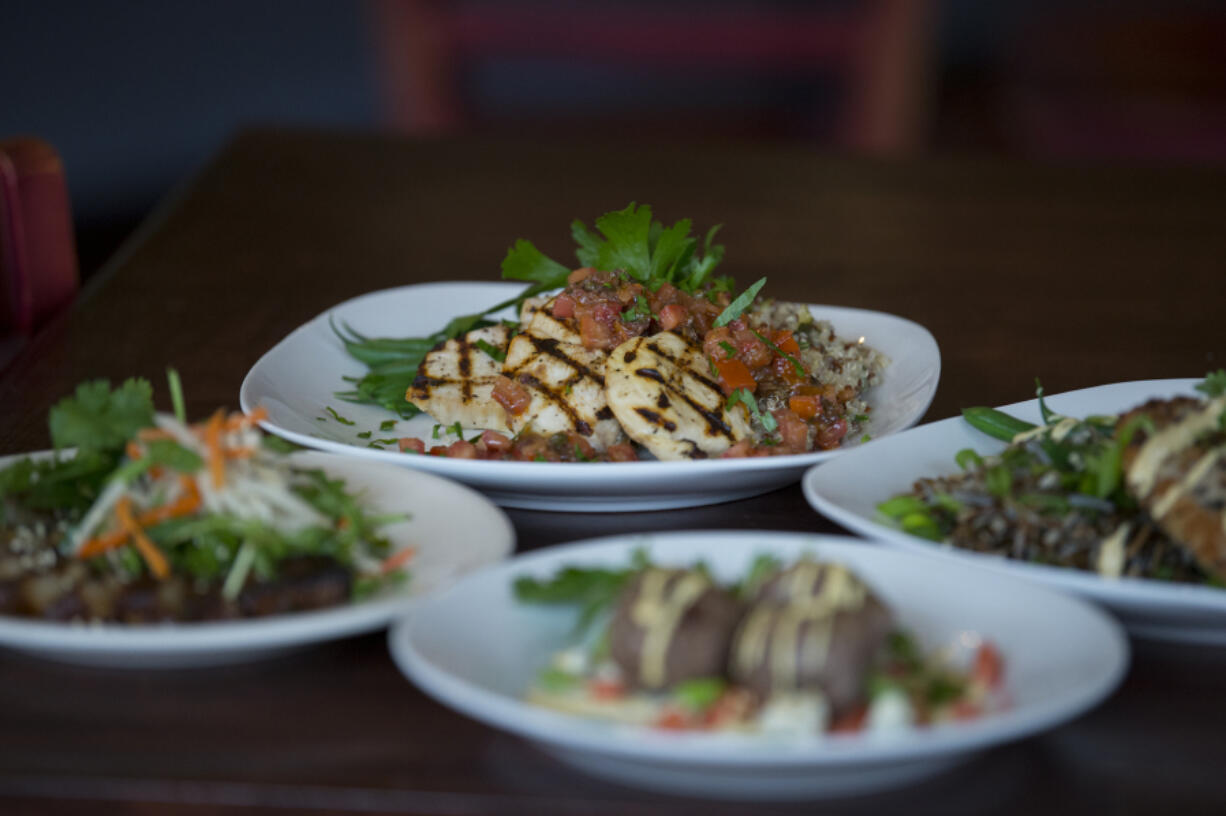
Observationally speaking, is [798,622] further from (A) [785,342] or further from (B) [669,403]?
(A) [785,342]

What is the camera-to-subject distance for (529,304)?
2758 mm

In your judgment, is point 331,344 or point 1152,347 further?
point 1152,347

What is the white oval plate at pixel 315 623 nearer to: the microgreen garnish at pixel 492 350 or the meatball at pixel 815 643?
the meatball at pixel 815 643

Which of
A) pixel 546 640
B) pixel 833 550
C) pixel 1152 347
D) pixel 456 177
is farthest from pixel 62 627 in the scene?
pixel 456 177

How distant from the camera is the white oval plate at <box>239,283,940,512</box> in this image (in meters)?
2.00

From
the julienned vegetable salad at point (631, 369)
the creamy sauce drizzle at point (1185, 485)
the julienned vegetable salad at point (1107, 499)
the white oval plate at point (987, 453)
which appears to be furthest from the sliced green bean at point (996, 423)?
the creamy sauce drizzle at point (1185, 485)

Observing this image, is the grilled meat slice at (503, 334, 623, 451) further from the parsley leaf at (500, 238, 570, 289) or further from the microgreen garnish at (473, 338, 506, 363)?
the parsley leaf at (500, 238, 570, 289)

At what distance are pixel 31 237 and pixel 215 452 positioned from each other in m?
2.02

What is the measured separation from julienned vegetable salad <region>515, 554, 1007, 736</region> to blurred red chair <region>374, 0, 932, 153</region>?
5.93 m

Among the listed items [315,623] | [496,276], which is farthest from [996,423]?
[496,276]

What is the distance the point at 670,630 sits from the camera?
4.54ft

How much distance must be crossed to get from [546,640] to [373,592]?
26 centimetres

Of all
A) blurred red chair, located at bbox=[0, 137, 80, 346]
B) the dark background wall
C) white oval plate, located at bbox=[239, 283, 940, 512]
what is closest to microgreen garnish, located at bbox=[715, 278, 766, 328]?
white oval plate, located at bbox=[239, 283, 940, 512]

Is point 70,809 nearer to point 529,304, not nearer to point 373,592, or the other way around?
point 373,592
